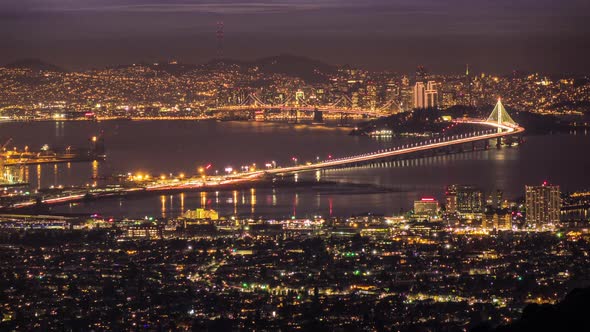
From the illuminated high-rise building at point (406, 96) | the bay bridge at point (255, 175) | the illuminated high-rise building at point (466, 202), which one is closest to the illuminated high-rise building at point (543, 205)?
the illuminated high-rise building at point (466, 202)

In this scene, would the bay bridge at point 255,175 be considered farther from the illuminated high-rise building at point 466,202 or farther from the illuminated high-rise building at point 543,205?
the illuminated high-rise building at point 543,205

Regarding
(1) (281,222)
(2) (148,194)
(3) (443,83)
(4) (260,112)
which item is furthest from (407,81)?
(1) (281,222)

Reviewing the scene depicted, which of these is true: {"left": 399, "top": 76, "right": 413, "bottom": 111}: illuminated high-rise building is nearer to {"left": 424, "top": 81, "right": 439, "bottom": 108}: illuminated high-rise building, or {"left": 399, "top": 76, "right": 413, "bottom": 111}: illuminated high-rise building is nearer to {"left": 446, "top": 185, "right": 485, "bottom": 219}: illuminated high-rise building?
{"left": 424, "top": 81, "right": 439, "bottom": 108}: illuminated high-rise building

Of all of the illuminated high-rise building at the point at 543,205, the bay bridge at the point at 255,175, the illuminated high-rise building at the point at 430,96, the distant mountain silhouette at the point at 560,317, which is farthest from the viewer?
the illuminated high-rise building at the point at 430,96

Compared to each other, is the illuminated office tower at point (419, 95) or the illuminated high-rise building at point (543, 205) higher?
the illuminated office tower at point (419, 95)

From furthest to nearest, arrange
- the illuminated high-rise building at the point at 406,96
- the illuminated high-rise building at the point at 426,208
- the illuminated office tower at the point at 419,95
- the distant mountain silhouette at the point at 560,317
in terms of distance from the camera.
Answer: the illuminated high-rise building at the point at 406,96
the illuminated office tower at the point at 419,95
the illuminated high-rise building at the point at 426,208
the distant mountain silhouette at the point at 560,317

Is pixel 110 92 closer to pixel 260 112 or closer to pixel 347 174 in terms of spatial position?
pixel 260 112
